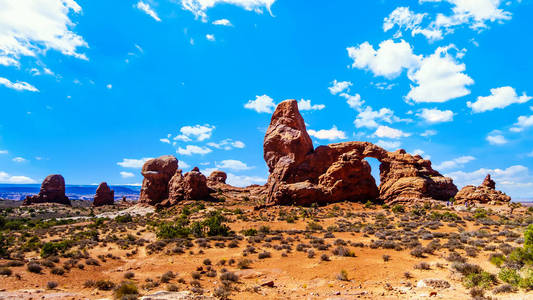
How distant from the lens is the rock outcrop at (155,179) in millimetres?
51031

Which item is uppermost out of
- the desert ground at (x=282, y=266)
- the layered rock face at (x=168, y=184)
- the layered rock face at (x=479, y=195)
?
the layered rock face at (x=168, y=184)

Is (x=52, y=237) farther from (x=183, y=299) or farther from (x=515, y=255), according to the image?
(x=515, y=255)

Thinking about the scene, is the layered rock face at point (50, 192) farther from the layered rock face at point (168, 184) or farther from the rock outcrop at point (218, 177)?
the rock outcrop at point (218, 177)

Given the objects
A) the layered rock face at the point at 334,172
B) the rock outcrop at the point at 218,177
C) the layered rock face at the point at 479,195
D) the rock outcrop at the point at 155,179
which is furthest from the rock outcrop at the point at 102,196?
the layered rock face at the point at 479,195

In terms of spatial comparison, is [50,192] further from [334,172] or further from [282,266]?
[282,266]

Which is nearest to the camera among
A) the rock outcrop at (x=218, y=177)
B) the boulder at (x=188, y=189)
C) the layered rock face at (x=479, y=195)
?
the layered rock face at (x=479, y=195)

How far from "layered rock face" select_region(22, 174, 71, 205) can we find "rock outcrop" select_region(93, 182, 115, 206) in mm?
8172

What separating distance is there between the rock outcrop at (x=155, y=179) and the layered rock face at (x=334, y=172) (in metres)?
21.3

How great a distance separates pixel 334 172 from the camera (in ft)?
127

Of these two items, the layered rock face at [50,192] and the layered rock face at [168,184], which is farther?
the layered rock face at [50,192]

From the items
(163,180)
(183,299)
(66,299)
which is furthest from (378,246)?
(163,180)

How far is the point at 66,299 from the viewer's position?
9281 millimetres

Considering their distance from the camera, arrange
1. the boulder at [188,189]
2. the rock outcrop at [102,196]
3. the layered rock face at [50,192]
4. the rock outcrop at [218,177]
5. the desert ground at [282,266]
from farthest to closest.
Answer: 1. the rock outcrop at [218,177]
2. the rock outcrop at [102,196]
3. the layered rock face at [50,192]
4. the boulder at [188,189]
5. the desert ground at [282,266]

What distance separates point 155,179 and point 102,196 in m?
25.7
